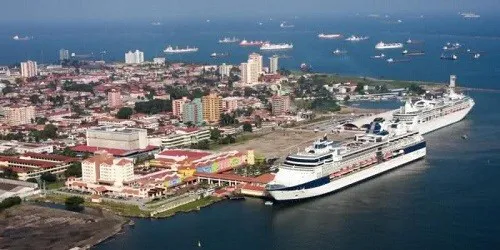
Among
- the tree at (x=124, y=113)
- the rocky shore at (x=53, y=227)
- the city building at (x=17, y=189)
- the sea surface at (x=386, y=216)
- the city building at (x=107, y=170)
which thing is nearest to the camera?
the sea surface at (x=386, y=216)

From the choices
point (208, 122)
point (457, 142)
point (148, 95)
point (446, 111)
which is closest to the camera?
point (457, 142)

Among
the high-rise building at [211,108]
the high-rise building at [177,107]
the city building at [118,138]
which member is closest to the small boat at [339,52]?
the high-rise building at [177,107]

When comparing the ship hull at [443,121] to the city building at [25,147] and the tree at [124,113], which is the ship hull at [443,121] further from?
the city building at [25,147]

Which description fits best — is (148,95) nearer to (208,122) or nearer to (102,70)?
(208,122)

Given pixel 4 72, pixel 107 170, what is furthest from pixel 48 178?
pixel 4 72

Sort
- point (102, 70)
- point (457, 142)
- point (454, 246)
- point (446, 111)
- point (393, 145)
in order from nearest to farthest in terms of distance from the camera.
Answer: point (454, 246) → point (393, 145) → point (457, 142) → point (446, 111) → point (102, 70)

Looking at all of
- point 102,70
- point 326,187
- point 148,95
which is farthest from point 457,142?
point 102,70

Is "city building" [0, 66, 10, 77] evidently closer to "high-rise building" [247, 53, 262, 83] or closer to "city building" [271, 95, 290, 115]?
"high-rise building" [247, 53, 262, 83]
